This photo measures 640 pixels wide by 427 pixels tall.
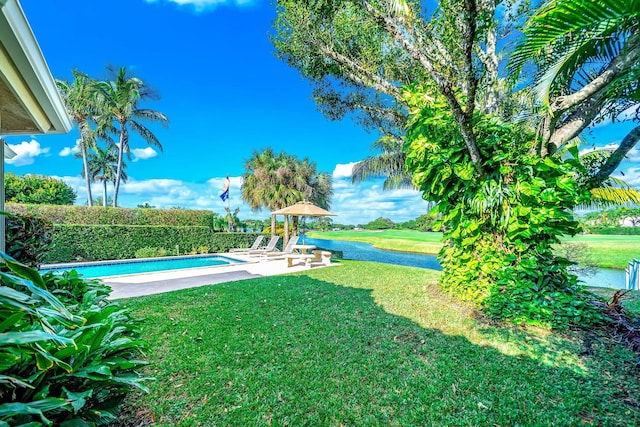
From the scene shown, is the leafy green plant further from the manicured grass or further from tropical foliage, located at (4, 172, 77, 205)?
tropical foliage, located at (4, 172, 77, 205)

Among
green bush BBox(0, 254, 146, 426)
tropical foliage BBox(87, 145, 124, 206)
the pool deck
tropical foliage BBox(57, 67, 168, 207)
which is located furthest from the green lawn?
tropical foliage BBox(87, 145, 124, 206)

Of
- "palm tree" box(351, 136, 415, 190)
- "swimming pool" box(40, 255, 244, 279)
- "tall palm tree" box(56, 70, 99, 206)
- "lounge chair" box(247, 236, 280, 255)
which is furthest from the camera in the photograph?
"tall palm tree" box(56, 70, 99, 206)

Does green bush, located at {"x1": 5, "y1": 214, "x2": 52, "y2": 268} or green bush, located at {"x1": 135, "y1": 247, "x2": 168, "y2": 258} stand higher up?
green bush, located at {"x1": 5, "y1": 214, "x2": 52, "y2": 268}

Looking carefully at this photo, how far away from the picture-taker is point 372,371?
118 inches

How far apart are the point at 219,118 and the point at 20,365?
953 inches

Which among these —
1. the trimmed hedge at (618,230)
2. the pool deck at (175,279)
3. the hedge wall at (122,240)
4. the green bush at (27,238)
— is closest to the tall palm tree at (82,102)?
the hedge wall at (122,240)

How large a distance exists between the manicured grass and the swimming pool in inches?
335

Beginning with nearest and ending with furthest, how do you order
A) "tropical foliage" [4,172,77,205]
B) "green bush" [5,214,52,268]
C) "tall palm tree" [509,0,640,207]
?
"tall palm tree" [509,0,640,207]
"green bush" [5,214,52,268]
"tropical foliage" [4,172,77,205]

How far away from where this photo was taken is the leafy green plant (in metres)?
14.2

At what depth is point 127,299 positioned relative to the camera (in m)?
5.89

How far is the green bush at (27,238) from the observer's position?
4.21m

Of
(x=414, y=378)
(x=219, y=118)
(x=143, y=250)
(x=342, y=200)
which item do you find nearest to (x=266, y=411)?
(x=414, y=378)

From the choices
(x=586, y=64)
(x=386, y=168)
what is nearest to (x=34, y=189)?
(x=386, y=168)

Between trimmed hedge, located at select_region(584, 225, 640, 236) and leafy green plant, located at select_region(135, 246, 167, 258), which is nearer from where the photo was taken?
trimmed hedge, located at select_region(584, 225, 640, 236)
